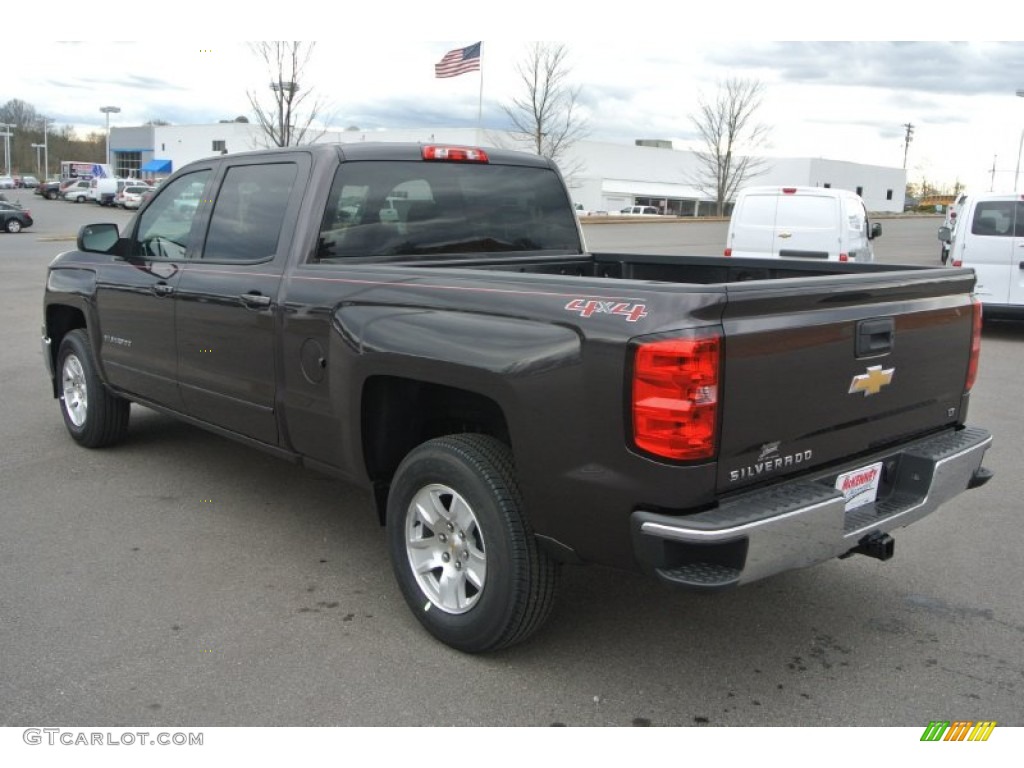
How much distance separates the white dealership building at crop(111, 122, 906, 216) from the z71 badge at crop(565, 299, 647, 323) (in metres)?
69.3

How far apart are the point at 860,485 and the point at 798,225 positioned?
10.5m

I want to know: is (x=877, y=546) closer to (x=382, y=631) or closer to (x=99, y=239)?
(x=382, y=631)

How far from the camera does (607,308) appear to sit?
302cm

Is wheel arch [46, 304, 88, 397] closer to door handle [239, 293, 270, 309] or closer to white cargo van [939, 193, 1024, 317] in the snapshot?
door handle [239, 293, 270, 309]

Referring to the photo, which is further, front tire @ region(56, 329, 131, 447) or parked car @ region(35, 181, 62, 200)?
parked car @ region(35, 181, 62, 200)

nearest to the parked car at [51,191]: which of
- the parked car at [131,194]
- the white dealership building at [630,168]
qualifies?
the white dealership building at [630,168]

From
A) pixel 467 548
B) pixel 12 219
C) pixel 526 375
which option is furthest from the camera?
pixel 12 219

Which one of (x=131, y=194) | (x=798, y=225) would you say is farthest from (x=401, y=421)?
(x=131, y=194)

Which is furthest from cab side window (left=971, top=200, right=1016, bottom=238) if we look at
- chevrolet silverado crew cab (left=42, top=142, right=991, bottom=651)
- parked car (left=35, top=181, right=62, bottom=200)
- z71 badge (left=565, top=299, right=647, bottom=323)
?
parked car (left=35, top=181, right=62, bottom=200)

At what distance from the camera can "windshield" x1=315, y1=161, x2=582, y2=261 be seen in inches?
177

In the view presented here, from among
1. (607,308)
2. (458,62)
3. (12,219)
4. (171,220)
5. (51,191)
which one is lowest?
(12,219)

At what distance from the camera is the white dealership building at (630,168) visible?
79188 millimetres

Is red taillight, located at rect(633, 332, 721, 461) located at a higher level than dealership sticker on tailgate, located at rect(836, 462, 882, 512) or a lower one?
higher

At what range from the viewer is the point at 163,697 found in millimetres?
3297
